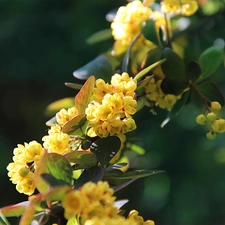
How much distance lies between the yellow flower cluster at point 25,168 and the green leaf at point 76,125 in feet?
0.13

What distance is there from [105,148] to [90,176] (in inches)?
1.9

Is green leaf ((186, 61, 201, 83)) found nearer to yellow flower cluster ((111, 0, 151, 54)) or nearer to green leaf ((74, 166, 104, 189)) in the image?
yellow flower cluster ((111, 0, 151, 54))

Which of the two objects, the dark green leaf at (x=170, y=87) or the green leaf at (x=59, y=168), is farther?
the dark green leaf at (x=170, y=87)

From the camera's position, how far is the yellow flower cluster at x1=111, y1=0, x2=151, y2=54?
79 centimetres

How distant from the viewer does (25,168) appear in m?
0.56

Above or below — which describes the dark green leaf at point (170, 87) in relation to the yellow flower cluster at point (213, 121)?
above

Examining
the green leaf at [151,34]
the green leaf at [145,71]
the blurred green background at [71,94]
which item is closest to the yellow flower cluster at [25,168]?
the green leaf at [145,71]

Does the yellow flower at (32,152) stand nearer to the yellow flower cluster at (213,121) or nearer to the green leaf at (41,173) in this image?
the green leaf at (41,173)

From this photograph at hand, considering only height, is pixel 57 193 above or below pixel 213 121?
above

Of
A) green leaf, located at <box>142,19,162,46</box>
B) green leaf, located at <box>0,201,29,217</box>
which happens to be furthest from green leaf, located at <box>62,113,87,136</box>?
green leaf, located at <box>142,19,162,46</box>

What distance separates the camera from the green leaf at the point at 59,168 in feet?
1.64

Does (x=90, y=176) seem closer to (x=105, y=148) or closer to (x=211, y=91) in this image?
(x=105, y=148)

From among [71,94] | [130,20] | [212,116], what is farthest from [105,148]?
[71,94]

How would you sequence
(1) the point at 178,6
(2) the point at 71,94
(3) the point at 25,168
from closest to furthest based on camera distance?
1. (3) the point at 25,168
2. (1) the point at 178,6
3. (2) the point at 71,94
